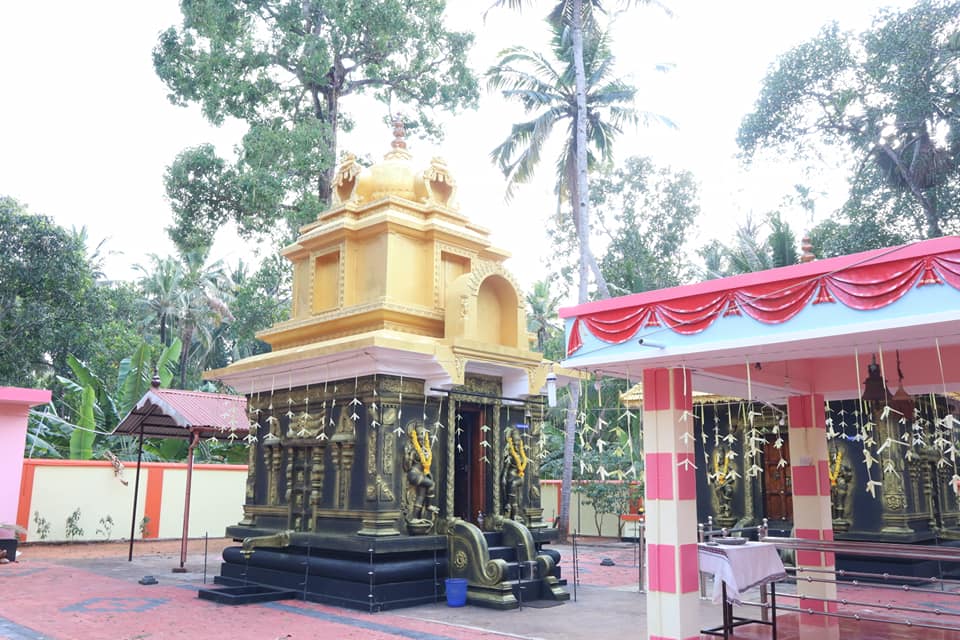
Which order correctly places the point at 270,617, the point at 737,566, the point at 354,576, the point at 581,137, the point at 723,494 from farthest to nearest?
the point at 581,137 → the point at 723,494 → the point at 354,576 → the point at 270,617 → the point at 737,566

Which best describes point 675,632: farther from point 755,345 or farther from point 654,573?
point 755,345

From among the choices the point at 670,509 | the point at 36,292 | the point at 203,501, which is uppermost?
the point at 36,292

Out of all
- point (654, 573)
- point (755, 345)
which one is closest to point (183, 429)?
point (654, 573)

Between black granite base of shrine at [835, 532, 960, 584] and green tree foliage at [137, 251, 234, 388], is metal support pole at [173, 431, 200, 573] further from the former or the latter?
green tree foliage at [137, 251, 234, 388]

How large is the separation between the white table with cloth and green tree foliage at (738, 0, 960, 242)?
45.2 ft

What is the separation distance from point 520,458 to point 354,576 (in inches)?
129

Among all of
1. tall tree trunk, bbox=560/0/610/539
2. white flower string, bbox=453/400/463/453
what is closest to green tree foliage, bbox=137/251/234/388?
tall tree trunk, bbox=560/0/610/539

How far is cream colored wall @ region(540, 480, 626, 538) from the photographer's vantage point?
2227cm

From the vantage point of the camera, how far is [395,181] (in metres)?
13.2

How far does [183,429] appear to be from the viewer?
51.0 ft

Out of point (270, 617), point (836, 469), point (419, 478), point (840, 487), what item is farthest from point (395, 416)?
point (840, 487)

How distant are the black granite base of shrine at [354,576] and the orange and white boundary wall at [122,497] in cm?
938

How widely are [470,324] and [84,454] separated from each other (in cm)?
1451

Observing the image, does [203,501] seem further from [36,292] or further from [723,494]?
[723,494]
